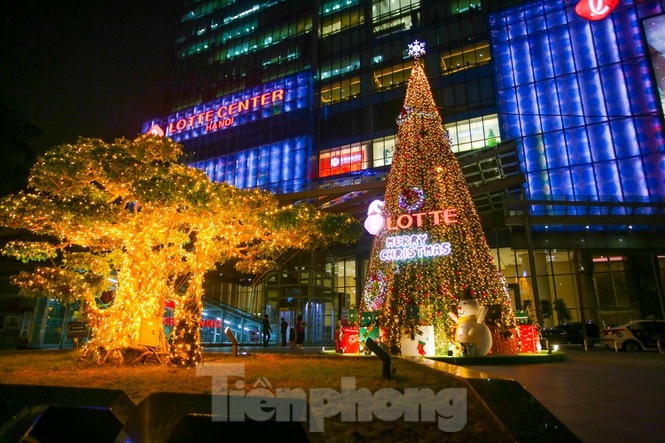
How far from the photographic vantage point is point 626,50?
28844 millimetres

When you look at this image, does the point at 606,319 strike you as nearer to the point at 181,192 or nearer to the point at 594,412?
the point at 594,412

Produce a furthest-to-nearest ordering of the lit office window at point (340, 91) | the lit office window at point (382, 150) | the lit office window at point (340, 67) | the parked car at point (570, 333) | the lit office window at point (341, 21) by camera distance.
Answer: the lit office window at point (341, 21) → the lit office window at point (340, 67) → the lit office window at point (340, 91) → the lit office window at point (382, 150) → the parked car at point (570, 333)

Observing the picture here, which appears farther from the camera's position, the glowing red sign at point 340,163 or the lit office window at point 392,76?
the lit office window at point 392,76

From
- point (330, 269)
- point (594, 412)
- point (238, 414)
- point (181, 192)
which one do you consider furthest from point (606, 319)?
point (238, 414)

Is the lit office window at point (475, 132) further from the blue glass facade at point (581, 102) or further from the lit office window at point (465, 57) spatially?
the lit office window at point (465, 57)

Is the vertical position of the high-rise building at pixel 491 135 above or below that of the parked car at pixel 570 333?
above

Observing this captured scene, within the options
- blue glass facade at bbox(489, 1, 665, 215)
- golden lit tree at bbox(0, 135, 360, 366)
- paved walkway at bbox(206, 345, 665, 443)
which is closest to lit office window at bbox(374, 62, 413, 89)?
blue glass facade at bbox(489, 1, 665, 215)

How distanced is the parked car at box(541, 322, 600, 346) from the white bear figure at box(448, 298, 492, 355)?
46.0 ft

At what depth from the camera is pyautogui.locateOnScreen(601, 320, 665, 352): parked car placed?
1767 centimetres

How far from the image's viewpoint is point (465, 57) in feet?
113

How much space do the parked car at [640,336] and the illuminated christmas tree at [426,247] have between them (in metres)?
9.70

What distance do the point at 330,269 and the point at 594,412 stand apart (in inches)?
1097

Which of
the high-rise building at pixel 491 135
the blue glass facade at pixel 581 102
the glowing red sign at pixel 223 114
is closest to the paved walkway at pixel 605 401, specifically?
the high-rise building at pixel 491 135

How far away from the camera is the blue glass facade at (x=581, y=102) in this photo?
27.3 m
